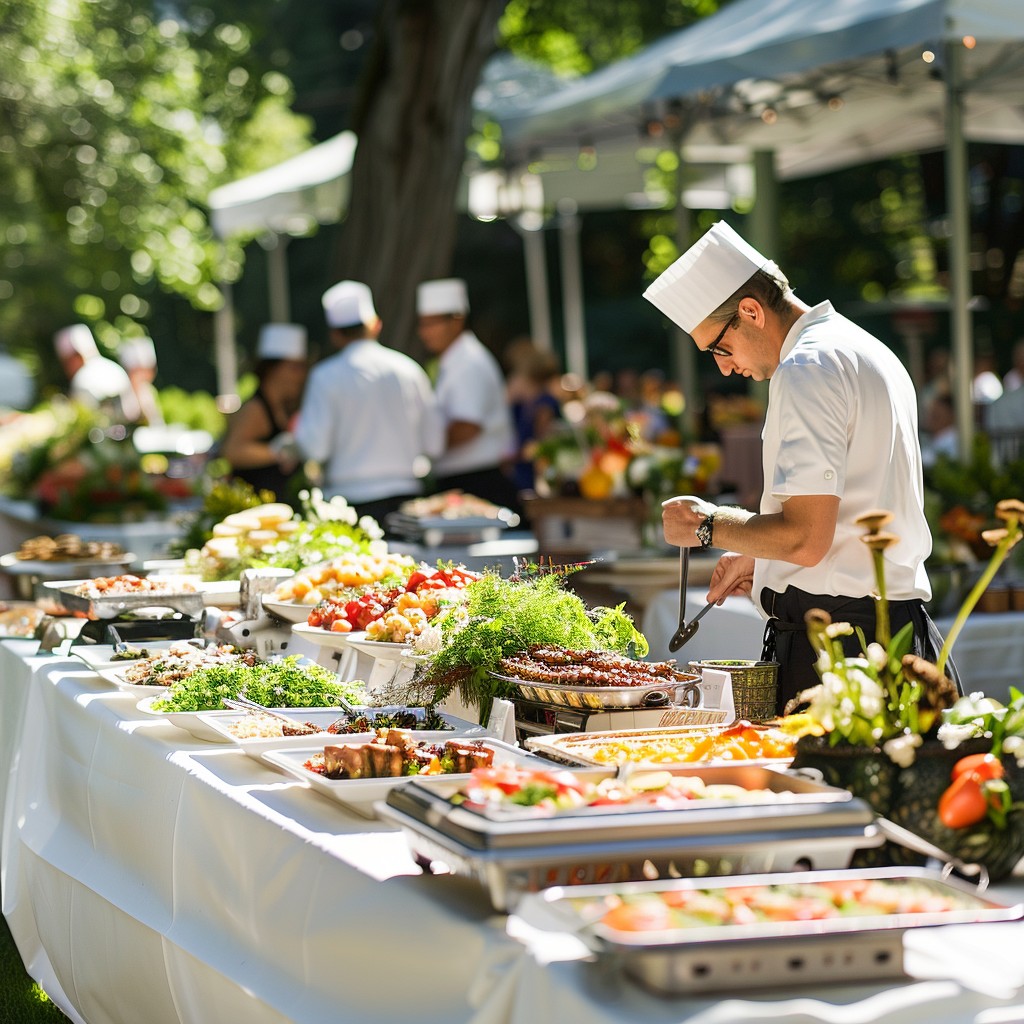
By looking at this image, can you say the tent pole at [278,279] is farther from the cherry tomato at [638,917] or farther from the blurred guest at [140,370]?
the cherry tomato at [638,917]

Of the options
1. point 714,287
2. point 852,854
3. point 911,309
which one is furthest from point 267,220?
point 852,854

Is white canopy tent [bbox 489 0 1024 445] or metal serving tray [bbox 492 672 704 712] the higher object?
white canopy tent [bbox 489 0 1024 445]

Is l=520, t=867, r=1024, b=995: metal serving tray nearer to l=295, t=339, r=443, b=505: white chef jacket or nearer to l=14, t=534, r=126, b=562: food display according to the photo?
l=14, t=534, r=126, b=562: food display

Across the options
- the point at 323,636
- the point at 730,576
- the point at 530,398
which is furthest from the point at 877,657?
the point at 530,398

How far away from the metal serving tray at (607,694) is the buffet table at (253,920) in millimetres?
424

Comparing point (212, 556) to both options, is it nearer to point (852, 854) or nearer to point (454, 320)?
point (454, 320)

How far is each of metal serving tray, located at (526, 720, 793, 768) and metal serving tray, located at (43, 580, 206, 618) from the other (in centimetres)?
183

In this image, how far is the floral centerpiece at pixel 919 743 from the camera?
1807 mm

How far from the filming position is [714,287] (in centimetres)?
273

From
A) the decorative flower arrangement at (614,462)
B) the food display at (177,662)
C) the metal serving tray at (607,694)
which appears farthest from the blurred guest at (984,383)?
the metal serving tray at (607,694)

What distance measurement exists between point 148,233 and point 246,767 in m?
15.4

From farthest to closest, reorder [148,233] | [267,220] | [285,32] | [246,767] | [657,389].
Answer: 1. [285,32]
2. [148,233]
3. [657,389]
4. [267,220]
5. [246,767]

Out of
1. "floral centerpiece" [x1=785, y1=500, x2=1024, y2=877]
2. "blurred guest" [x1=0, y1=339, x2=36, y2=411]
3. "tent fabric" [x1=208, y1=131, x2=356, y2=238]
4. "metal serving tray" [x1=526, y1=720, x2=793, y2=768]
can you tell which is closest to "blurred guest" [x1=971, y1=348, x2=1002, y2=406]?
"tent fabric" [x1=208, y1=131, x2=356, y2=238]

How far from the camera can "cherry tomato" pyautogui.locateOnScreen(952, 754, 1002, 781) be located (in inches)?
71.2
